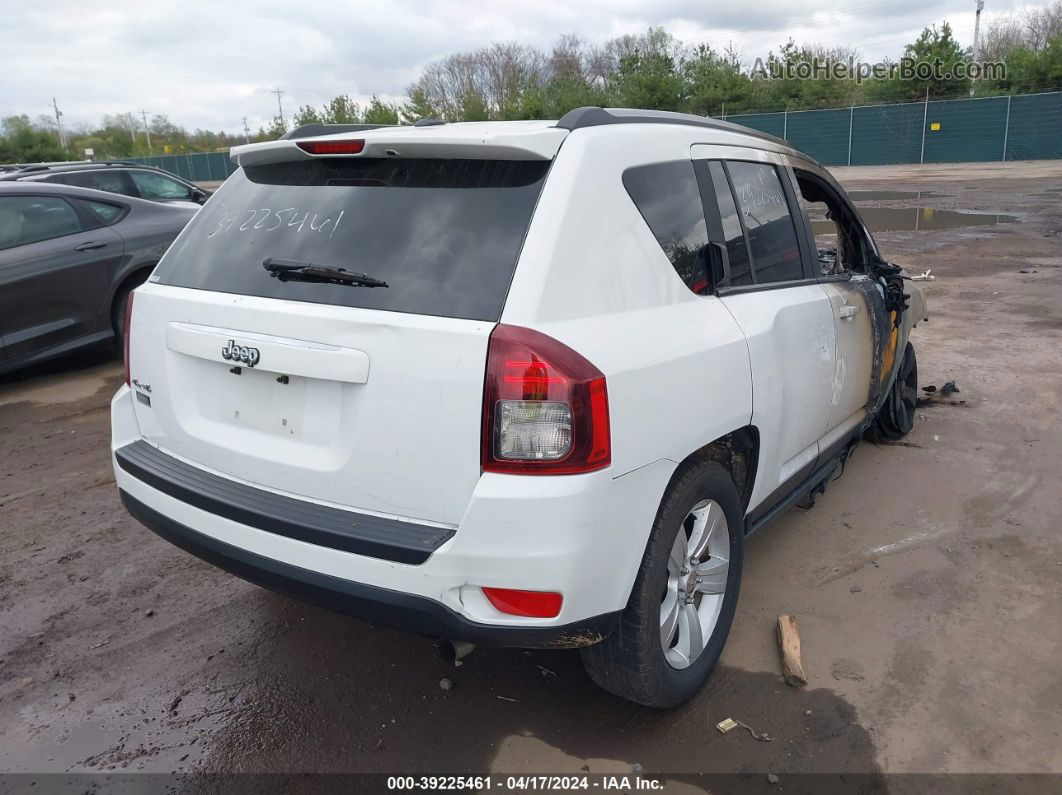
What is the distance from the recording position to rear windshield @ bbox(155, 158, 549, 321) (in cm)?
229

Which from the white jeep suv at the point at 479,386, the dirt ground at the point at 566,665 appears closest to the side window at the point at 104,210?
the dirt ground at the point at 566,665

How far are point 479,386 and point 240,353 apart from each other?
823mm

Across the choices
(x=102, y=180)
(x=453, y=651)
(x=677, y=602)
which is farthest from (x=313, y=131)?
(x=102, y=180)

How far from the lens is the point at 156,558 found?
3.94 meters

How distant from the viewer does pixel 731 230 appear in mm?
3082

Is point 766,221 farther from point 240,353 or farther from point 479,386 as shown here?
point 240,353

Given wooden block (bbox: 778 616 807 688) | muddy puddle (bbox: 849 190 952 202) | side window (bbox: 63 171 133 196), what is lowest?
wooden block (bbox: 778 616 807 688)

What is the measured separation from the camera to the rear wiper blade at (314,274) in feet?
7.83

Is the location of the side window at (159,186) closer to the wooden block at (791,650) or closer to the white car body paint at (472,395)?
the white car body paint at (472,395)

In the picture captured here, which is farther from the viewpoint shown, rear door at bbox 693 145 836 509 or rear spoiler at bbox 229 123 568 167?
rear door at bbox 693 145 836 509

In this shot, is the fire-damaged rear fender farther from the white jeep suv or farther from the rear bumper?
the rear bumper

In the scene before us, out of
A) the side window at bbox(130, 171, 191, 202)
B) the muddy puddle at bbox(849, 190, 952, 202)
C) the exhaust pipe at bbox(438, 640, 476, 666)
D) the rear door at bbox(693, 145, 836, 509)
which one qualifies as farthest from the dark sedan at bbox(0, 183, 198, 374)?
the muddy puddle at bbox(849, 190, 952, 202)

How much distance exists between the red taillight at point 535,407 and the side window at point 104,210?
6.53m

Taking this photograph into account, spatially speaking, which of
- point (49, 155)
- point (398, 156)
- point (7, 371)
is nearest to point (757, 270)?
point (398, 156)
